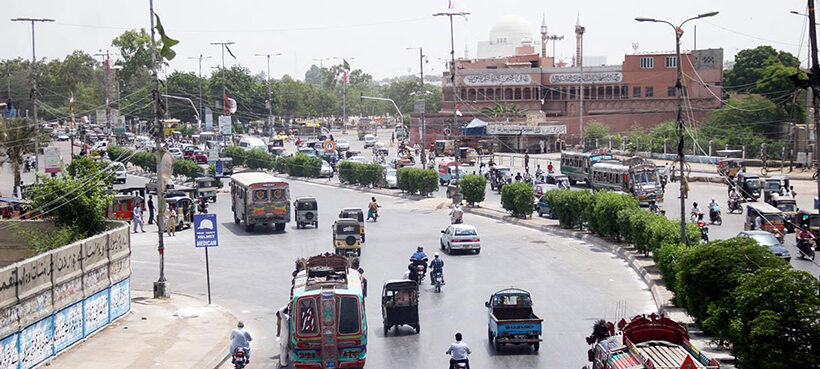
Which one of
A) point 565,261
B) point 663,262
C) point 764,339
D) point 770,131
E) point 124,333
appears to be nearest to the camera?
point 764,339

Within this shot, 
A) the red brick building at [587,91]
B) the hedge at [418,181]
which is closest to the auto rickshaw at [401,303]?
the hedge at [418,181]

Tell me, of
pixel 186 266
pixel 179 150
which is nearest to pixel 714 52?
pixel 179 150

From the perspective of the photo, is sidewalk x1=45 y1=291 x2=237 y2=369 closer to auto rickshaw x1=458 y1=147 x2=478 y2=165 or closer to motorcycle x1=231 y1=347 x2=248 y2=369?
motorcycle x1=231 y1=347 x2=248 y2=369

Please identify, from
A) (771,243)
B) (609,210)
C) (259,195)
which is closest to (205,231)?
(259,195)

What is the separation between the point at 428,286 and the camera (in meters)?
30.2

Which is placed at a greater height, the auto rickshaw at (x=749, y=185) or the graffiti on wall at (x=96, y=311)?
the auto rickshaw at (x=749, y=185)

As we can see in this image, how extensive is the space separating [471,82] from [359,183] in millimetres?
41880

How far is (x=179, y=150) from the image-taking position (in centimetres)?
8881

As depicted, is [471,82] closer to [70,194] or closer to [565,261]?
[565,261]

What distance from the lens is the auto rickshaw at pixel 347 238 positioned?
3550 centimetres

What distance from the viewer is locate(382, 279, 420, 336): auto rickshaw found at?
23000mm

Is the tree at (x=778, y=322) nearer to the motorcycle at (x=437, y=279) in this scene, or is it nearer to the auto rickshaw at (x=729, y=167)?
the motorcycle at (x=437, y=279)

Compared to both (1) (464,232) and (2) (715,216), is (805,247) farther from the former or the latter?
(1) (464,232)

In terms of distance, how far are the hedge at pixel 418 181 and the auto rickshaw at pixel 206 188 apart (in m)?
12.0
